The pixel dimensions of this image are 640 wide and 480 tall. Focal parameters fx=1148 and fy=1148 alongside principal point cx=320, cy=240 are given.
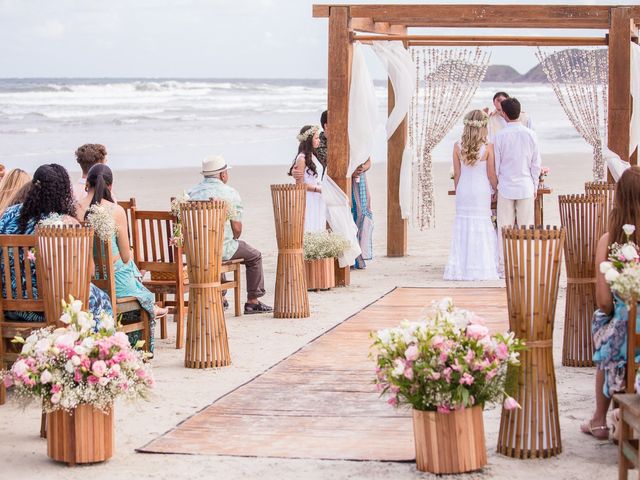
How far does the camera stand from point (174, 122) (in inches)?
1481

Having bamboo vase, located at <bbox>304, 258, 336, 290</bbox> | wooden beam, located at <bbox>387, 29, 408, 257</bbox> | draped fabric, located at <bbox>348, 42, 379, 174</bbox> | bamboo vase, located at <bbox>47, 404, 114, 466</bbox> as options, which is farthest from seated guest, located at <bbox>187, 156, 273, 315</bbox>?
bamboo vase, located at <bbox>47, 404, 114, 466</bbox>

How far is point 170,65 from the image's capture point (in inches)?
2210

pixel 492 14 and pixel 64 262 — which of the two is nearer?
pixel 64 262

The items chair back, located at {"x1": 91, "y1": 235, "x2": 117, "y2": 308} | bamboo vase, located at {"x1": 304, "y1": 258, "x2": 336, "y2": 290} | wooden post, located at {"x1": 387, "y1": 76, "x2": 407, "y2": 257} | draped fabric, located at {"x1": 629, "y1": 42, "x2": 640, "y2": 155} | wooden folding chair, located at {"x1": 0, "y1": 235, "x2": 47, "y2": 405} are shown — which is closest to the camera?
wooden folding chair, located at {"x1": 0, "y1": 235, "x2": 47, "y2": 405}

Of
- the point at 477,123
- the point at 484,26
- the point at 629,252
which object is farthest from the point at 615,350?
the point at 484,26

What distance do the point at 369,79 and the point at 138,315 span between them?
439cm

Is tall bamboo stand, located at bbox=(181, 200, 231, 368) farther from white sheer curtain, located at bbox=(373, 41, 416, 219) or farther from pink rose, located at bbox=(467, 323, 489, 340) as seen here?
white sheer curtain, located at bbox=(373, 41, 416, 219)

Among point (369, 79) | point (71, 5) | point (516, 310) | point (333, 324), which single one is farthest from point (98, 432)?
point (71, 5)

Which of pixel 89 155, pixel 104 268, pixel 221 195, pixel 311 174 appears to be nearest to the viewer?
pixel 104 268

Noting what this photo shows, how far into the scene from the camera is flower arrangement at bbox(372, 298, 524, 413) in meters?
4.49

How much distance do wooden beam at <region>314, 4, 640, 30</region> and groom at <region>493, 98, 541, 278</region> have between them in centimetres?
75

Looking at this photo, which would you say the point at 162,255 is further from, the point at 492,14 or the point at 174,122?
the point at 174,122

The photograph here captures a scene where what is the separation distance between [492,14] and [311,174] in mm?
2349

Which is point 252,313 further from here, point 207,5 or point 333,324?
point 207,5
